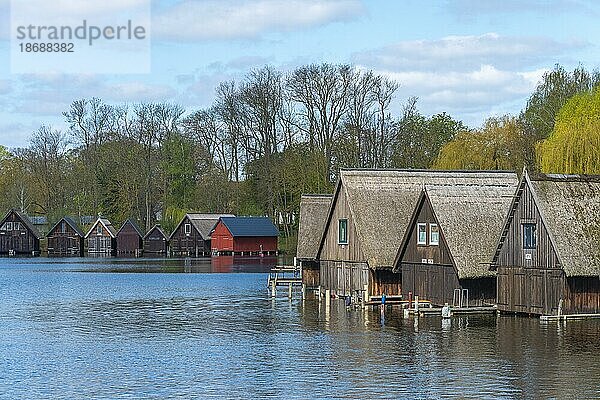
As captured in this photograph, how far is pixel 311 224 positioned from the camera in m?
56.0

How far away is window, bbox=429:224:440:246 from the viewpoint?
4194cm

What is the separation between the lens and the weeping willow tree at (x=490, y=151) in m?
73.2

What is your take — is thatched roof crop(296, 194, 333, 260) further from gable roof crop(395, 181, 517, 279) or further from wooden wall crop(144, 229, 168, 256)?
wooden wall crop(144, 229, 168, 256)

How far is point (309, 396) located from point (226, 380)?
334cm

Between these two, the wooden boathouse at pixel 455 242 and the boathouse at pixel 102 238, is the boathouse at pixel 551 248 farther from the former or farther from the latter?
the boathouse at pixel 102 238

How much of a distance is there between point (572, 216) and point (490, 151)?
3653 centimetres

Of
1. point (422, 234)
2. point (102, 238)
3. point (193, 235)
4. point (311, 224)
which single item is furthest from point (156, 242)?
point (422, 234)

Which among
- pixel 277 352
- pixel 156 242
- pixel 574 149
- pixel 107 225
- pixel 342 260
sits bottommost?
pixel 277 352

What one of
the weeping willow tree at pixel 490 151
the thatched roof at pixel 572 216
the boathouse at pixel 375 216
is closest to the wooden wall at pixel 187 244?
the weeping willow tree at pixel 490 151

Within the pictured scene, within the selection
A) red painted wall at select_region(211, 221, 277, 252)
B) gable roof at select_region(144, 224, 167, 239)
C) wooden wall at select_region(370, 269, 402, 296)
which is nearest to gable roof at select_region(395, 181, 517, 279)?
wooden wall at select_region(370, 269, 402, 296)

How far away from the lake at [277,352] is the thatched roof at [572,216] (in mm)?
2192

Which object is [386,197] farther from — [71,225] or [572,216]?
Answer: [71,225]

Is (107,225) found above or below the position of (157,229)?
above

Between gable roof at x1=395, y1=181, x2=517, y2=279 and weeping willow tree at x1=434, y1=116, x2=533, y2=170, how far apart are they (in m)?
30.0
